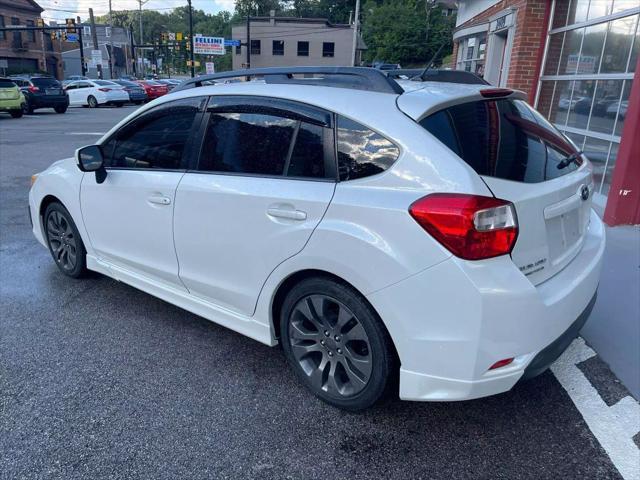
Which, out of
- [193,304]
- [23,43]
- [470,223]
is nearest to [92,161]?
[193,304]

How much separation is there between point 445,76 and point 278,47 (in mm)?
55646

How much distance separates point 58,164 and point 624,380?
443cm

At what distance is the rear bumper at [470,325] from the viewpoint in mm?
2033

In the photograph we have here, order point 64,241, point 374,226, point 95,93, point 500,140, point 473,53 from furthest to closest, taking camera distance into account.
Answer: point 95,93
point 473,53
point 64,241
point 500,140
point 374,226

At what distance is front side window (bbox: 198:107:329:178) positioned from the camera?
2.54 meters

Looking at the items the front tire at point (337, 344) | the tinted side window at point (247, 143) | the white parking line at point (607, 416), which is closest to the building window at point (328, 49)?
the tinted side window at point (247, 143)

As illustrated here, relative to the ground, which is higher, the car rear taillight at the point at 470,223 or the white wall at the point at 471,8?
the white wall at the point at 471,8

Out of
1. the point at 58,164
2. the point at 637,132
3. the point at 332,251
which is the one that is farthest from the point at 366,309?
the point at 637,132

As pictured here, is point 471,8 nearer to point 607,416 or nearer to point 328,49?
point 607,416

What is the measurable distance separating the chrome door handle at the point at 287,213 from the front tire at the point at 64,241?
2.23 metres

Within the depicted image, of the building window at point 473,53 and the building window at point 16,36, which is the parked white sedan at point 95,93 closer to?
the building window at point 473,53

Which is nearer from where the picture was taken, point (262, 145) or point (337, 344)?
point (337, 344)

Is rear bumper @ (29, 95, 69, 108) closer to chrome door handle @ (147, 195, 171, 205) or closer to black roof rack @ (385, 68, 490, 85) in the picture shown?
chrome door handle @ (147, 195, 171, 205)

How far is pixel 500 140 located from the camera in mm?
2352
